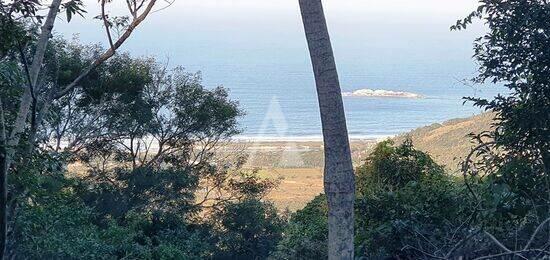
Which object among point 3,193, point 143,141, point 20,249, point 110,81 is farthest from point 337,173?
point 143,141

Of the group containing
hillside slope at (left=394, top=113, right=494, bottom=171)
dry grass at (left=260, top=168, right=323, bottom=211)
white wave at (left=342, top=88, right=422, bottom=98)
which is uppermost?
white wave at (left=342, top=88, right=422, bottom=98)

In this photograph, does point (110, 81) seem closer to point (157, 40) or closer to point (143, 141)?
point (143, 141)

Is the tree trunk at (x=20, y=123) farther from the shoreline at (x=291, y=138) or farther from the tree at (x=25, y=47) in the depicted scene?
the shoreline at (x=291, y=138)

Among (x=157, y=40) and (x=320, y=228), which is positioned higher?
(x=157, y=40)

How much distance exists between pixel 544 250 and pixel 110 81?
1243cm

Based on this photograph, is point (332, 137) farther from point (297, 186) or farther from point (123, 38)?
point (297, 186)

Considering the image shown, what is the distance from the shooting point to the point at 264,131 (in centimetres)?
2259

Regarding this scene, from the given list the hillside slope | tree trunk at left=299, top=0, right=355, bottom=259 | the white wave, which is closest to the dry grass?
the hillside slope

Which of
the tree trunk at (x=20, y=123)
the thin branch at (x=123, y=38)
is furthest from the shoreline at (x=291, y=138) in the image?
the tree trunk at (x=20, y=123)

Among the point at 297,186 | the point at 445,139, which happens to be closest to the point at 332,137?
the point at 445,139

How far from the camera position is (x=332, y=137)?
4211mm

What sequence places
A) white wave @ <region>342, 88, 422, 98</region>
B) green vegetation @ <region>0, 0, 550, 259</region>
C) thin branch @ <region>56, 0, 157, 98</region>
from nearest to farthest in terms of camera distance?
1. green vegetation @ <region>0, 0, 550, 259</region>
2. thin branch @ <region>56, 0, 157, 98</region>
3. white wave @ <region>342, 88, 422, 98</region>

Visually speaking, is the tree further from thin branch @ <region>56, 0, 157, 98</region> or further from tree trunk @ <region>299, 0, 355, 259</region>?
tree trunk @ <region>299, 0, 355, 259</region>

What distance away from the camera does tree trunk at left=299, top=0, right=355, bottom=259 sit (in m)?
4.17
